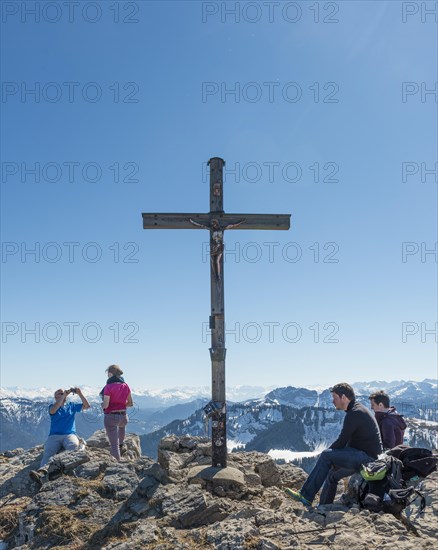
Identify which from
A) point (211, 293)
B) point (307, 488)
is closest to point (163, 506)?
point (307, 488)

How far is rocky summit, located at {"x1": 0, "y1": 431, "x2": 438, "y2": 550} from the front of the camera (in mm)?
6805

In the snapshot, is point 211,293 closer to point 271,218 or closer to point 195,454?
point 271,218

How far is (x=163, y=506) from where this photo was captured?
8211 mm

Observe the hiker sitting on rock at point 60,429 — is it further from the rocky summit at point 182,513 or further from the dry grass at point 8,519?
the dry grass at point 8,519

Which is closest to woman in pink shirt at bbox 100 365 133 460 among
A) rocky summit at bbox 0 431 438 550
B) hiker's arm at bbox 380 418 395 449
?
rocky summit at bbox 0 431 438 550

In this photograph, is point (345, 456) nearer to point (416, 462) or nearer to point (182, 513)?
point (416, 462)

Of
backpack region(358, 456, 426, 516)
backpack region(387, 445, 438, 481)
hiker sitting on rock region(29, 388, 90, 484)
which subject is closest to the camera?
backpack region(358, 456, 426, 516)

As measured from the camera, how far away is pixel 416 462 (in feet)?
26.9

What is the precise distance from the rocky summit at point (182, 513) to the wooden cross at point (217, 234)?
1.33 m

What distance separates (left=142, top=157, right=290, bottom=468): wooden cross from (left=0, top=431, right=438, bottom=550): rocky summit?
1333mm

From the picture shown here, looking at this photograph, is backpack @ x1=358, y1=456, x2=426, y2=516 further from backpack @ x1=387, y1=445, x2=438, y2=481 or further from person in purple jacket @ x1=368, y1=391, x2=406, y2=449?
person in purple jacket @ x1=368, y1=391, x2=406, y2=449

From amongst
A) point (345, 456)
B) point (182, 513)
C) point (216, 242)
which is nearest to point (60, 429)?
point (182, 513)

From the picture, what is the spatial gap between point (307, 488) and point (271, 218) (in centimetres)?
703

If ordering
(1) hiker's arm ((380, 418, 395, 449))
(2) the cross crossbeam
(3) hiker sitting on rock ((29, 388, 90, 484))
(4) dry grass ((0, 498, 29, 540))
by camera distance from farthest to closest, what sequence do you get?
(3) hiker sitting on rock ((29, 388, 90, 484)), (2) the cross crossbeam, (1) hiker's arm ((380, 418, 395, 449)), (4) dry grass ((0, 498, 29, 540))
